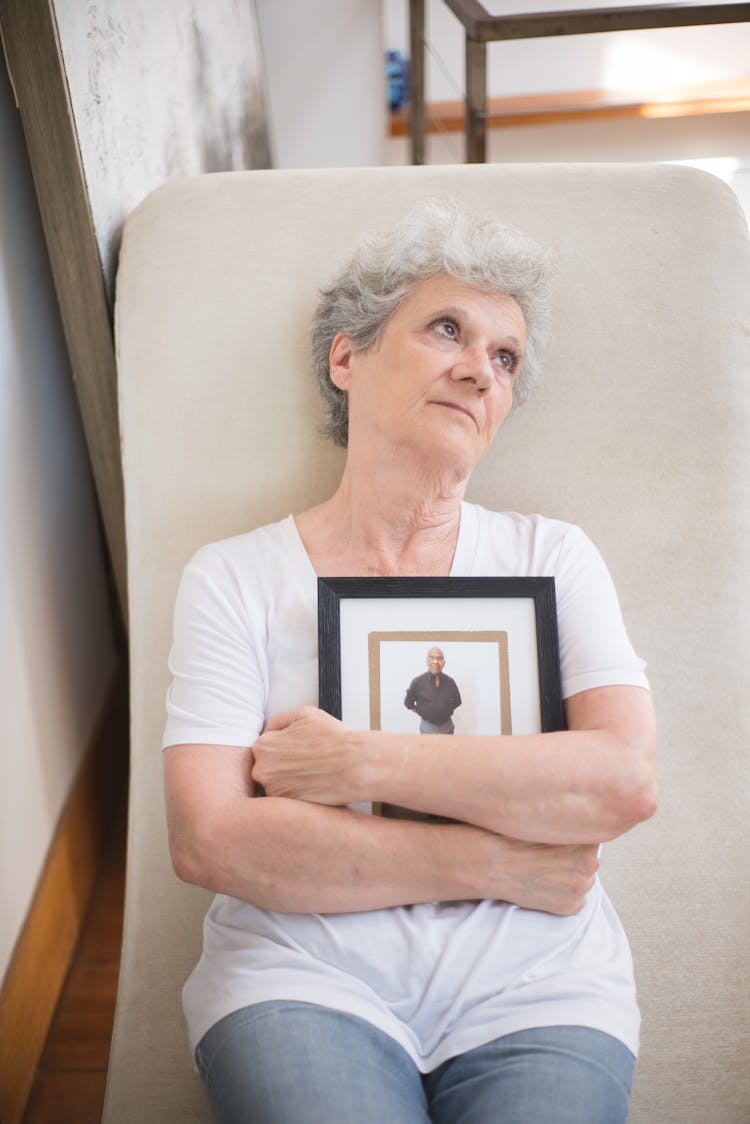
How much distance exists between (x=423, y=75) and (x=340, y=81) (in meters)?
0.53

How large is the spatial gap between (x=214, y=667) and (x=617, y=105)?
2973 millimetres

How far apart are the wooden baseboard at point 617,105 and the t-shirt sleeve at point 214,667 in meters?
2.64

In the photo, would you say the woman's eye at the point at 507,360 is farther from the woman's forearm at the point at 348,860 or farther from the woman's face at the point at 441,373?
the woman's forearm at the point at 348,860

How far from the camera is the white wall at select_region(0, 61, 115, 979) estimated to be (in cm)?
124

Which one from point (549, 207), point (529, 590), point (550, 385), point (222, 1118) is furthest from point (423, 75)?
point (222, 1118)

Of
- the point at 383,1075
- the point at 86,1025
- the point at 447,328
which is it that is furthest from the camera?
the point at 86,1025

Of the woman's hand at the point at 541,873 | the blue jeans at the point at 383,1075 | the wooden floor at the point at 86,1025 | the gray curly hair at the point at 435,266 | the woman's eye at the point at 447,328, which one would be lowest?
the wooden floor at the point at 86,1025

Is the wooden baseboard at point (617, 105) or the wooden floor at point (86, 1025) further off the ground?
the wooden baseboard at point (617, 105)

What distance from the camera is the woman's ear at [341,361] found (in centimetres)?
110

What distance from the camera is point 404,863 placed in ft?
2.72

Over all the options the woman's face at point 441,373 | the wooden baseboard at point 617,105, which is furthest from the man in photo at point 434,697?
the wooden baseboard at point 617,105

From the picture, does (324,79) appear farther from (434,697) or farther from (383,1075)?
(383,1075)

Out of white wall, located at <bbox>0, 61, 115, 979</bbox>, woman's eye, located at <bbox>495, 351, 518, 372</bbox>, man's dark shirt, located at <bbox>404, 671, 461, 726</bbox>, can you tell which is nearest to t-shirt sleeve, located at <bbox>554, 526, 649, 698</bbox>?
man's dark shirt, located at <bbox>404, 671, 461, 726</bbox>

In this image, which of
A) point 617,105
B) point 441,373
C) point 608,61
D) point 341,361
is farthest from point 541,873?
point 608,61
